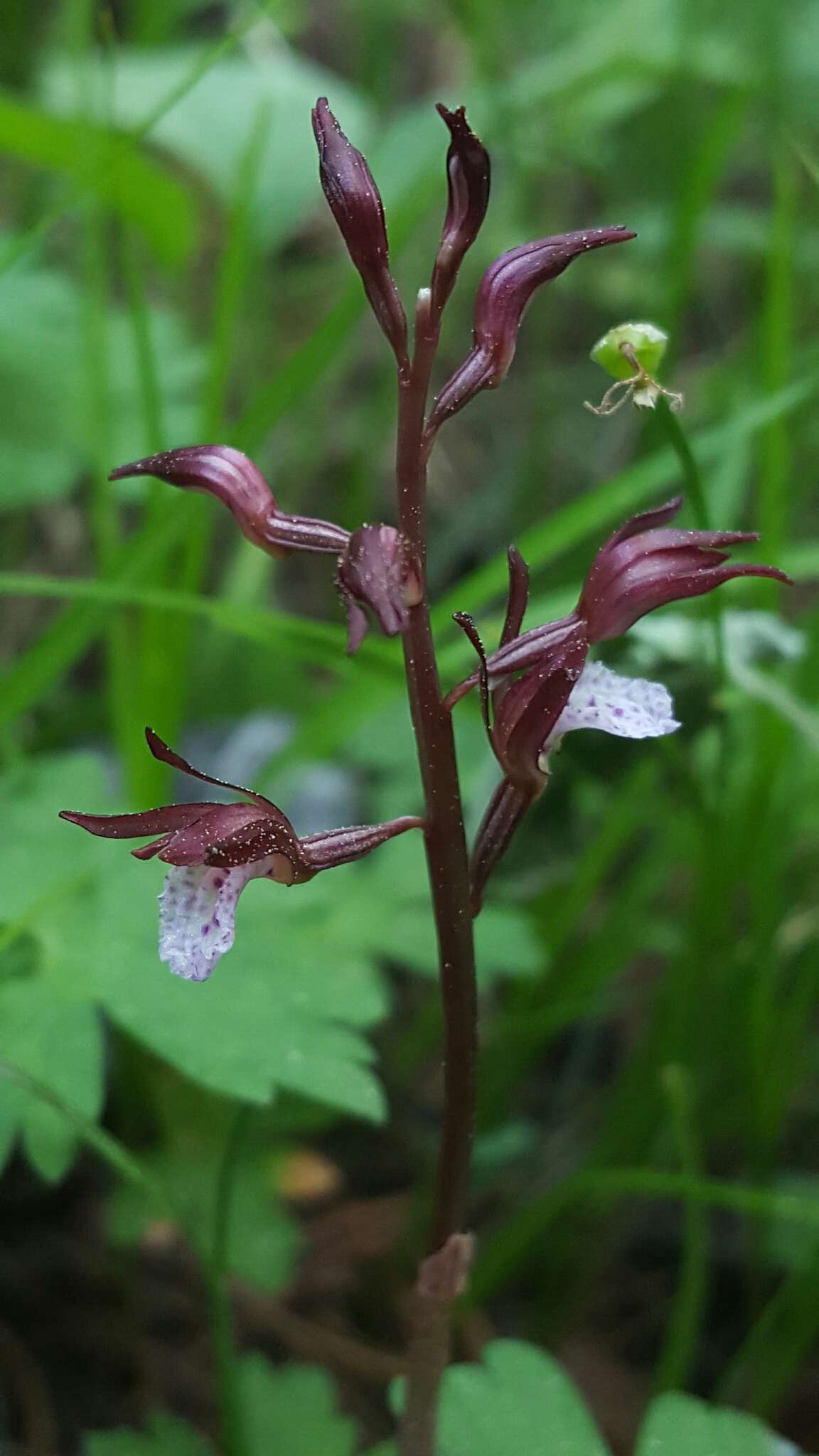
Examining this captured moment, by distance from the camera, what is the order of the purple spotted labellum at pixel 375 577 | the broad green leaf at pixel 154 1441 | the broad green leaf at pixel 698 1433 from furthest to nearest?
the broad green leaf at pixel 154 1441 → the broad green leaf at pixel 698 1433 → the purple spotted labellum at pixel 375 577

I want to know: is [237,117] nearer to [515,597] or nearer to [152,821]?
[515,597]

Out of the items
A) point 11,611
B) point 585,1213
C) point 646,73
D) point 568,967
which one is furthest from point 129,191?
point 585,1213

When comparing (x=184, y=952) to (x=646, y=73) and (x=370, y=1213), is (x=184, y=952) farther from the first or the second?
(x=646, y=73)

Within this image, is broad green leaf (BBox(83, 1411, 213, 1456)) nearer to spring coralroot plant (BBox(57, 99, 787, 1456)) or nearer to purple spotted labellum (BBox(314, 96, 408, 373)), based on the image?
spring coralroot plant (BBox(57, 99, 787, 1456))

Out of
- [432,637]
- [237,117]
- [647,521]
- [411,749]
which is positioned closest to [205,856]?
[432,637]

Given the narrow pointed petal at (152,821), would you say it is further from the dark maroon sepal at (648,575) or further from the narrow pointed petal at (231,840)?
the dark maroon sepal at (648,575)

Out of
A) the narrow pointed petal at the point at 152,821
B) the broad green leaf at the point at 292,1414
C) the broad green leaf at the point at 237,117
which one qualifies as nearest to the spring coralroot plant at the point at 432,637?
the narrow pointed petal at the point at 152,821

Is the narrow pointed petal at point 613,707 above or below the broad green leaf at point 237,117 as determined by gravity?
below
